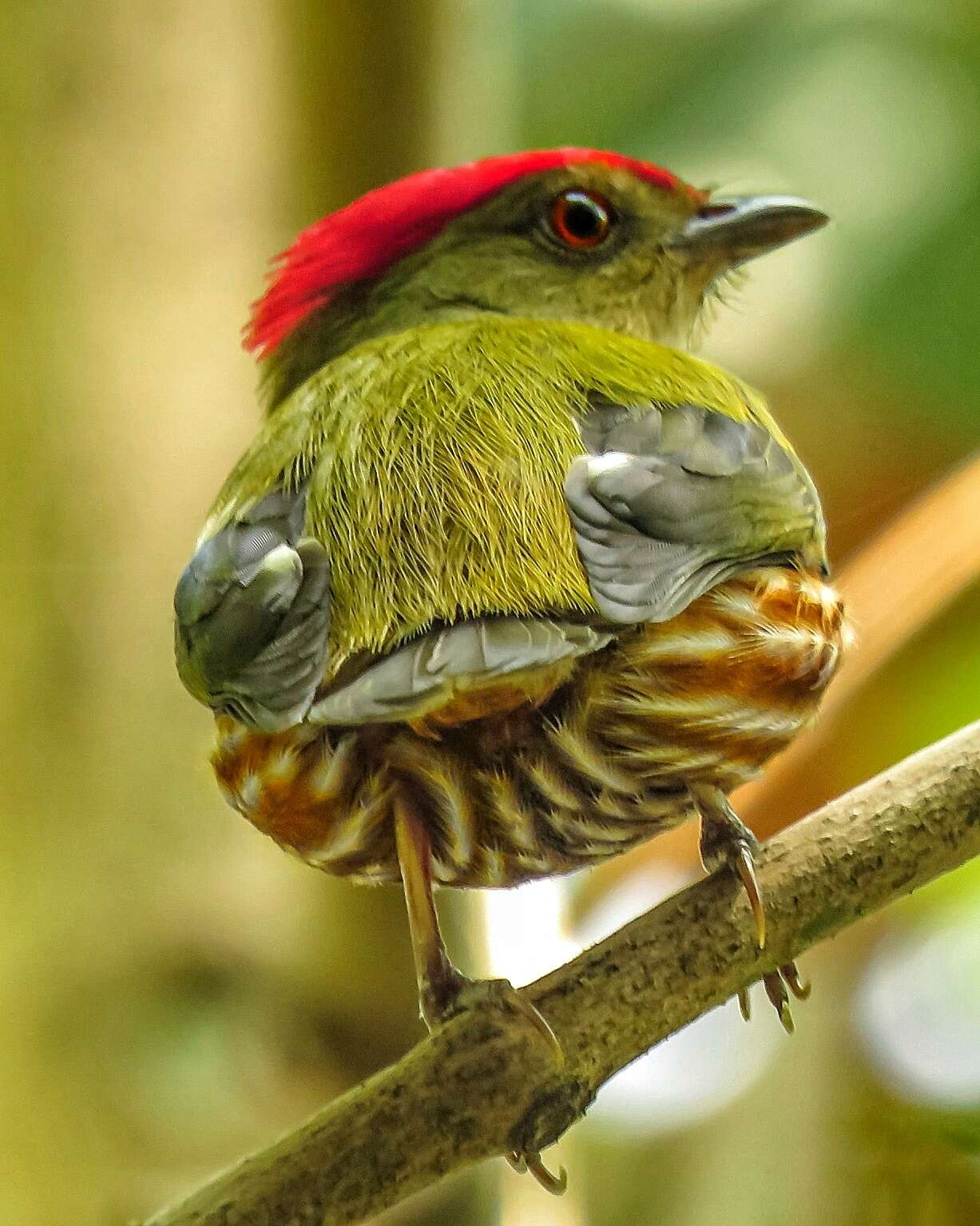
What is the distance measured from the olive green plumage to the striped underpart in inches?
5.4

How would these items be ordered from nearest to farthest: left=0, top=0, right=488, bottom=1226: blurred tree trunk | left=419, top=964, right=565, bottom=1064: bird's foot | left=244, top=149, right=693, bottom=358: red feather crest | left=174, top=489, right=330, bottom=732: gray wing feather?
1. left=174, top=489, right=330, bottom=732: gray wing feather
2. left=419, top=964, right=565, bottom=1064: bird's foot
3. left=0, top=0, right=488, bottom=1226: blurred tree trunk
4. left=244, top=149, right=693, bottom=358: red feather crest

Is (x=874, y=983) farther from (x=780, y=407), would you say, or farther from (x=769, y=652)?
(x=780, y=407)

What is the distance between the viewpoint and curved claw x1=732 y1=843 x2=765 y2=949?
1.43 meters

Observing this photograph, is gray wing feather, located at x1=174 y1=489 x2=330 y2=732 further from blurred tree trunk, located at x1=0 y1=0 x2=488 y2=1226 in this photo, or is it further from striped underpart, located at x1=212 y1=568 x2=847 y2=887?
blurred tree trunk, located at x1=0 y1=0 x2=488 y2=1226

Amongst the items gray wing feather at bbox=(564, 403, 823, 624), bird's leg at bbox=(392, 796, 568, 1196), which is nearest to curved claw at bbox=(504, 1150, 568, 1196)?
bird's leg at bbox=(392, 796, 568, 1196)

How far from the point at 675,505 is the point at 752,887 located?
1.25ft

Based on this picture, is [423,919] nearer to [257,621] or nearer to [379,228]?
[257,621]

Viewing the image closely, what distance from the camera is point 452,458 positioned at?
1.44 meters

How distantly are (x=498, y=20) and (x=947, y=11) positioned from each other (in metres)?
0.95

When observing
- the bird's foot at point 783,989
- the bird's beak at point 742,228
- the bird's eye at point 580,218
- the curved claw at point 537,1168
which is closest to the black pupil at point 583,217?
the bird's eye at point 580,218

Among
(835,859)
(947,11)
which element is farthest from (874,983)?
(947,11)

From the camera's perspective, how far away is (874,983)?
214 centimetres

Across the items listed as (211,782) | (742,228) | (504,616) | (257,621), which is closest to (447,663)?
(504,616)

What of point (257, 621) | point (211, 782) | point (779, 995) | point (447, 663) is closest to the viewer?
point (447, 663)
